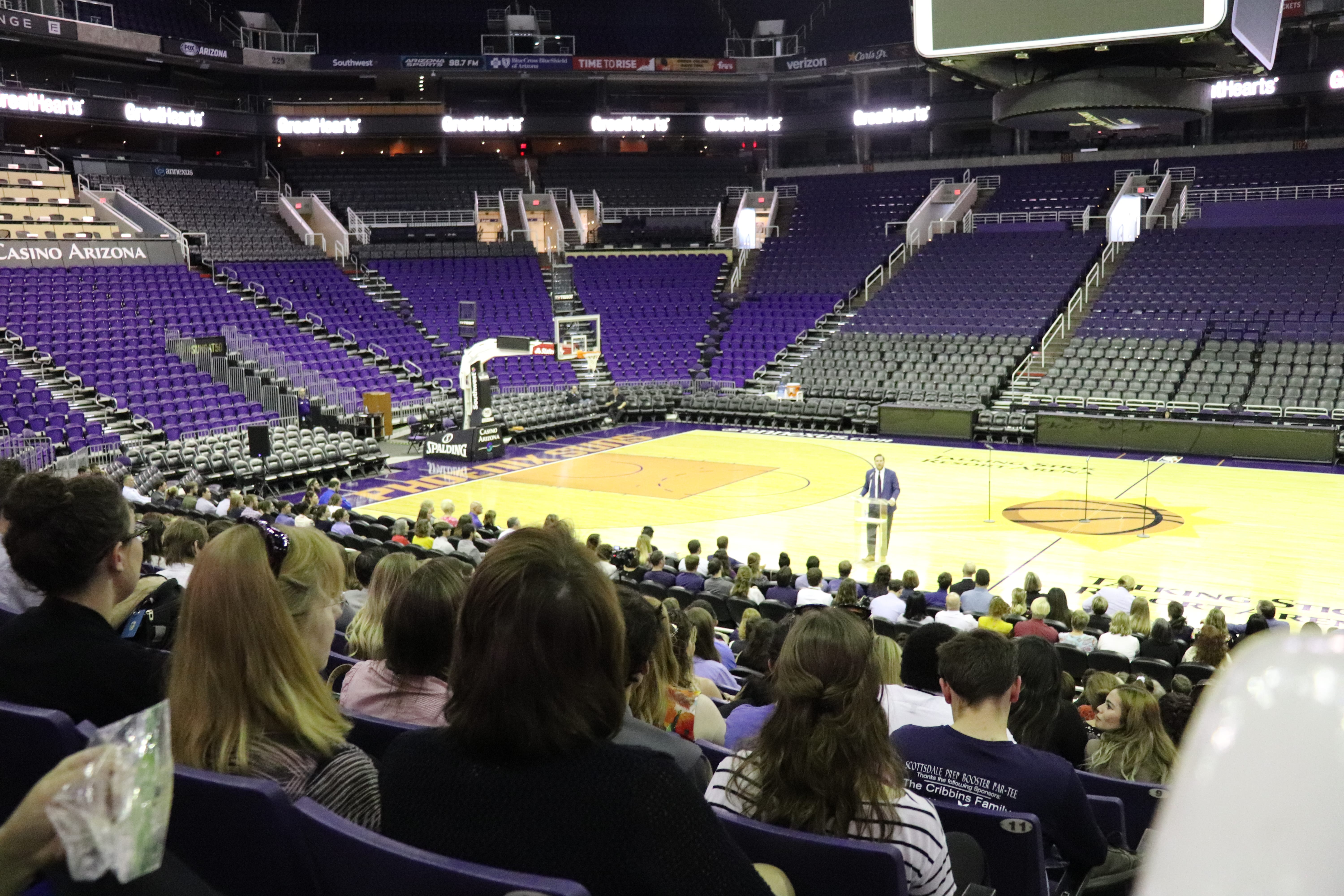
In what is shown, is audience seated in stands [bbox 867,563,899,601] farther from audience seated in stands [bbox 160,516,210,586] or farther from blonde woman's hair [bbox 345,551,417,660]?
blonde woman's hair [bbox 345,551,417,660]

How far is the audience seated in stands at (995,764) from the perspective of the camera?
3.20 metres

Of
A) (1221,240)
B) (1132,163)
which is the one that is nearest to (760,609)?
(1221,240)

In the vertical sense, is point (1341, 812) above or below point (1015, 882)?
above

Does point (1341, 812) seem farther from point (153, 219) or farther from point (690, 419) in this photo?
point (153, 219)

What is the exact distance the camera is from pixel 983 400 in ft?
82.1

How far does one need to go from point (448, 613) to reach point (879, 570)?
7.39m

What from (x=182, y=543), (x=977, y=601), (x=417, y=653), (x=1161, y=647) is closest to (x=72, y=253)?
(x=182, y=543)

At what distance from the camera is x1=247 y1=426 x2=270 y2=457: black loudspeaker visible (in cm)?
1777

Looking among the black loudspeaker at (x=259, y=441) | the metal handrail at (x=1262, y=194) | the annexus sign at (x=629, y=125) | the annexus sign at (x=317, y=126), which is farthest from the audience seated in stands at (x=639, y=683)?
the annexus sign at (x=629, y=125)

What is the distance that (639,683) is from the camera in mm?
3508

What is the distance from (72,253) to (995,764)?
2751cm

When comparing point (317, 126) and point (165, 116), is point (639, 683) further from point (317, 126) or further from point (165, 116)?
point (317, 126)

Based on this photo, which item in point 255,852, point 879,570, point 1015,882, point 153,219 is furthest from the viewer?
point 153,219

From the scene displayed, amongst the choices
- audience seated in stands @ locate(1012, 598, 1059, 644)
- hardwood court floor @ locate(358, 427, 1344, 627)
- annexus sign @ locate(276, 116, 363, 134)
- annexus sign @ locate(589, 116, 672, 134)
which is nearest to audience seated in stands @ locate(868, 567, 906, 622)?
audience seated in stands @ locate(1012, 598, 1059, 644)
